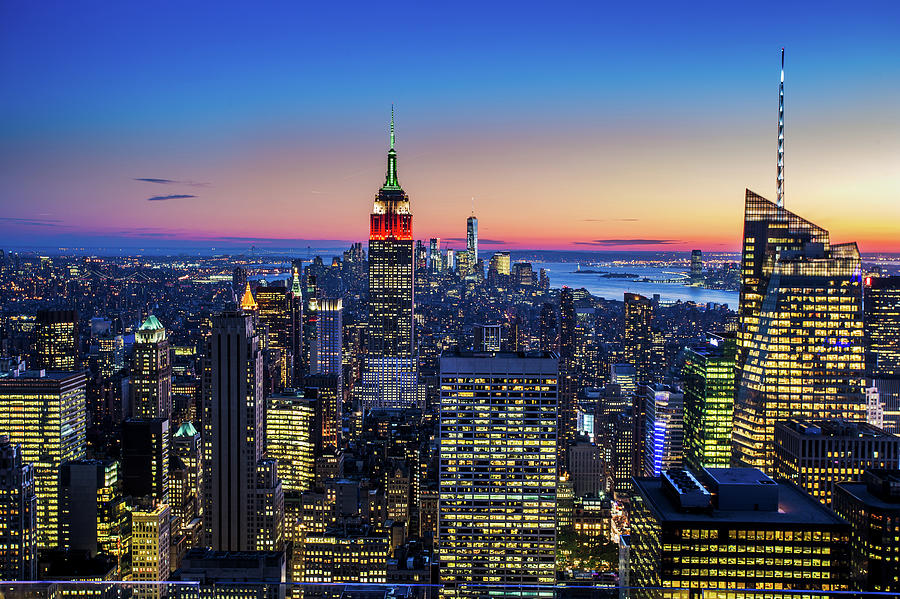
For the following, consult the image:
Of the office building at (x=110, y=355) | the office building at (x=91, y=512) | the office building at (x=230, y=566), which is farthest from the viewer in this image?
the office building at (x=110, y=355)

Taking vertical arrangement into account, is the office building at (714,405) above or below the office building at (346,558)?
above

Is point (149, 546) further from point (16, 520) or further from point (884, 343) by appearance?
point (884, 343)

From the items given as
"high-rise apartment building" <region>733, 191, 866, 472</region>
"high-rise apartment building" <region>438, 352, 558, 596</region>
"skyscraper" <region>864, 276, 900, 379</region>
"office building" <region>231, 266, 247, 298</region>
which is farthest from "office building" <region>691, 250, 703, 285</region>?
"office building" <region>231, 266, 247, 298</region>

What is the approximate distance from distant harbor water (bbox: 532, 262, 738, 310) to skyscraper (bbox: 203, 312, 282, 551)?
38.5 feet

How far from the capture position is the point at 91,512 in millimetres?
16641

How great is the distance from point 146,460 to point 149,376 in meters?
5.50

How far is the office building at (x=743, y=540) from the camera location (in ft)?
29.5

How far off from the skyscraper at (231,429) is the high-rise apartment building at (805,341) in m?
10.2

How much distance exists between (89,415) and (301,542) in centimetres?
886

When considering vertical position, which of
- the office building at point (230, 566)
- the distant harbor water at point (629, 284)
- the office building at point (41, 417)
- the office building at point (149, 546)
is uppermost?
the distant harbor water at point (629, 284)

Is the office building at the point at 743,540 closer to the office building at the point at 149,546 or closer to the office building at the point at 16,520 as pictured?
the office building at the point at 16,520

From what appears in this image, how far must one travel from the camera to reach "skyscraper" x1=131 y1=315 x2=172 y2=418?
2386cm

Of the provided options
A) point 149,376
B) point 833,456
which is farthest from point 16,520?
point 833,456

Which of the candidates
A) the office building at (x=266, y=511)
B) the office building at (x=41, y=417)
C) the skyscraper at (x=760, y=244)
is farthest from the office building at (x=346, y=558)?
the skyscraper at (x=760, y=244)
